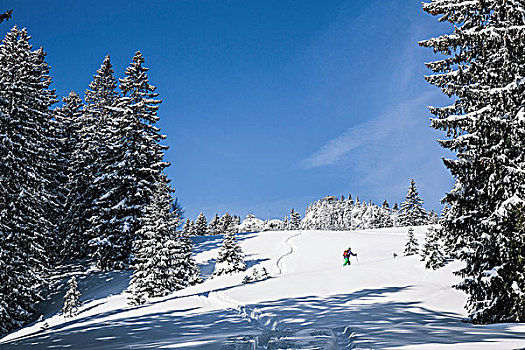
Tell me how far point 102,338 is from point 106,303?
43.8 ft

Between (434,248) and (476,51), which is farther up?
(476,51)

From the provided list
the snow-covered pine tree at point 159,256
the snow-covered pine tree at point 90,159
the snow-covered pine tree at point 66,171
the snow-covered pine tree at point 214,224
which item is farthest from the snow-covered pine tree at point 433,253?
the snow-covered pine tree at point 214,224

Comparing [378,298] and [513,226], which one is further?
[378,298]

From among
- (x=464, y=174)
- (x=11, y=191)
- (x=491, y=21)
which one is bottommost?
(x=464, y=174)

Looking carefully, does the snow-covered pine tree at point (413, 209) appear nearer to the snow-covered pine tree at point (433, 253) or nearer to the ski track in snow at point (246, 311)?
the snow-covered pine tree at point (433, 253)

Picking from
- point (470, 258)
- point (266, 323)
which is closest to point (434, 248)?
point (470, 258)

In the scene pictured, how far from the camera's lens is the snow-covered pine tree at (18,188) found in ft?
58.3

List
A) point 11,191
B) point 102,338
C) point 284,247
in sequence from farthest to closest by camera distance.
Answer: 1. point 284,247
2. point 11,191
3. point 102,338

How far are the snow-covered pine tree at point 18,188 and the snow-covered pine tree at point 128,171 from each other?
5610 mm

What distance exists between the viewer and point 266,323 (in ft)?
32.5

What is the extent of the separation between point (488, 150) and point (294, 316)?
7267 millimetres

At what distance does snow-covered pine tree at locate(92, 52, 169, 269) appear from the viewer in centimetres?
2700

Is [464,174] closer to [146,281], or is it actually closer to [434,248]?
[434,248]

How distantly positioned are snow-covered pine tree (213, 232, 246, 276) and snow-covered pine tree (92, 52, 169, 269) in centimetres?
606
